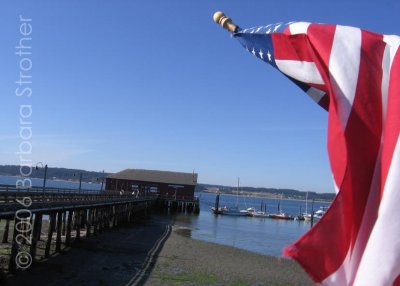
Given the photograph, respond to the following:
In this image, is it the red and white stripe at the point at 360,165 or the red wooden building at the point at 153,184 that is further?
the red wooden building at the point at 153,184

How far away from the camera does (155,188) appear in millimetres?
97938

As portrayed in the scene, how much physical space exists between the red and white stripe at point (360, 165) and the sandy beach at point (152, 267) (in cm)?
1734

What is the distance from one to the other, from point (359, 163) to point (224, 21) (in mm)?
2412

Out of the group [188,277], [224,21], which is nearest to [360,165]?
[224,21]

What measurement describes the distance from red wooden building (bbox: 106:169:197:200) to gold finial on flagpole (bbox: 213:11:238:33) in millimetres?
89799

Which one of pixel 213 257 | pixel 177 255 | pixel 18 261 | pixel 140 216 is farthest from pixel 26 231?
pixel 140 216

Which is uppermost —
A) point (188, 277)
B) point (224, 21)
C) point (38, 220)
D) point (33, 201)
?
point (224, 21)

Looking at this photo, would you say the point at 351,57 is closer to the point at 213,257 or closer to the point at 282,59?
the point at 282,59

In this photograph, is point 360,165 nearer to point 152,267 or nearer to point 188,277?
point 188,277

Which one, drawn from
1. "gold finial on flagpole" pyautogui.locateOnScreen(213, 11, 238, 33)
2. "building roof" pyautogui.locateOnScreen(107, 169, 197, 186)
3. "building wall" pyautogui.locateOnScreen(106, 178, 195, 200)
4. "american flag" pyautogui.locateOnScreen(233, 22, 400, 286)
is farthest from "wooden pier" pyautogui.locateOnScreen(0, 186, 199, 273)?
"building roof" pyautogui.locateOnScreen(107, 169, 197, 186)

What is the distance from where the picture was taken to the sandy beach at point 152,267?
70.6ft

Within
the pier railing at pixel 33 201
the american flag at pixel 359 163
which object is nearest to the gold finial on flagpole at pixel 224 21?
the american flag at pixel 359 163

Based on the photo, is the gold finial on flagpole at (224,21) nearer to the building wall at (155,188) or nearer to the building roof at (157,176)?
the building wall at (155,188)

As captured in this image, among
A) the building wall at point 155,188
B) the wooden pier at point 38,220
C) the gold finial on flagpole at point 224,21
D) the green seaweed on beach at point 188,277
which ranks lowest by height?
the green seaweed on beach at point 188,277
